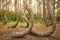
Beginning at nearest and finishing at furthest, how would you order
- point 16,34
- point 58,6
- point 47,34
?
point 16,34 < point 47,34 < point 58,6

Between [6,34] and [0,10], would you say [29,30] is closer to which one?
[6,34]

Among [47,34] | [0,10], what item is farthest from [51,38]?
[0,10]

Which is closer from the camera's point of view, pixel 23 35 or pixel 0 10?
pixel 23 35

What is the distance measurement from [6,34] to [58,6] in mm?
18691

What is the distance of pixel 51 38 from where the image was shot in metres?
8.80

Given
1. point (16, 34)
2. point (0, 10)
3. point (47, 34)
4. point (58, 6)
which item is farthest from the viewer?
point (58, 6)

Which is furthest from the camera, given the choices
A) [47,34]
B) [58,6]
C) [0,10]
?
[58,6]

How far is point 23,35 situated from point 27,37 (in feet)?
1.20

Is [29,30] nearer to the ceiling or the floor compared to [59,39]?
nearer to the ceiling

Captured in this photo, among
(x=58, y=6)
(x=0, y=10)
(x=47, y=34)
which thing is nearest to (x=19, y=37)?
(x=47, y=34)

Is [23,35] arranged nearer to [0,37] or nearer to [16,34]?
[16,34]

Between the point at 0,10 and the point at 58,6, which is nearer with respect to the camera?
the point at 0,10

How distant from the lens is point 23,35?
8.53 metres

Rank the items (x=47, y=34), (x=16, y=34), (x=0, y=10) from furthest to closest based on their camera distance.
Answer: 1. (x=0, y=10)
2. (x=47, y=34)
3. (x=16, y=34)
